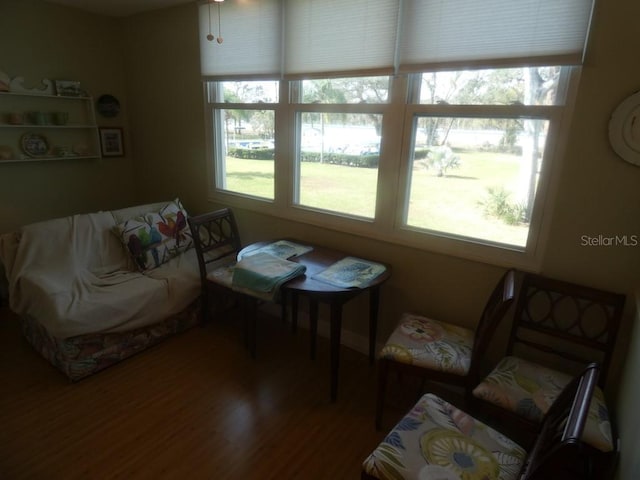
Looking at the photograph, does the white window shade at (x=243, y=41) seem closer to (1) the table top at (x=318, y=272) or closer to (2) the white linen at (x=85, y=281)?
(1) the table top at (x=318, y=272)

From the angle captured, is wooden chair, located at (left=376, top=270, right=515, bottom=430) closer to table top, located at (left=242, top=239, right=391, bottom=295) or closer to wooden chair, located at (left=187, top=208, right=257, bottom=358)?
table top, located at (left=242, top=239, right=391, bottom=295)

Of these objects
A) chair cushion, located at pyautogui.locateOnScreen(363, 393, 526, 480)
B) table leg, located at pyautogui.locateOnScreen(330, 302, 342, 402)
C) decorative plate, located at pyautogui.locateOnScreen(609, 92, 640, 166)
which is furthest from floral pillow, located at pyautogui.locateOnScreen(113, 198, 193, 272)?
decorative plate, located at pyautogui.locateOnScreen(609, 92, 640, 166)

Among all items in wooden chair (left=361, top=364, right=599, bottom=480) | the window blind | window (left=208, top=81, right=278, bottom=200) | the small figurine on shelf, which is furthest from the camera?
the small figurine on shelf

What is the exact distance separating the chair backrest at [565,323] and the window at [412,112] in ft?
0.69

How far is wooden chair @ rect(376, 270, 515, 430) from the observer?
1688 mm

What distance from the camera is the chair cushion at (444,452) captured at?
1.19 m

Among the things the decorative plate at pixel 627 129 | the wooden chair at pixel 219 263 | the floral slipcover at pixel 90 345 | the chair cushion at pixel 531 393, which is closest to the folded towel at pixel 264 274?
the wooden chair at pixel 219 263

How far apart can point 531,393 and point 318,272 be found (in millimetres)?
1179

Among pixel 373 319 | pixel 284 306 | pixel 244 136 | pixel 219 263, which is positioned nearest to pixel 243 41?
pixel 244 136

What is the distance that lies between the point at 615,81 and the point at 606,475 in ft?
5.15

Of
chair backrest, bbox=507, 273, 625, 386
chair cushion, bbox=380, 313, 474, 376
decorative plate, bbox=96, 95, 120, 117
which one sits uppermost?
decorative plate, bbox=96, 95, 120, 117

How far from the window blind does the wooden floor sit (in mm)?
1901

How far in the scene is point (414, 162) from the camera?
2186mm

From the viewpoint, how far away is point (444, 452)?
49.3 inches
